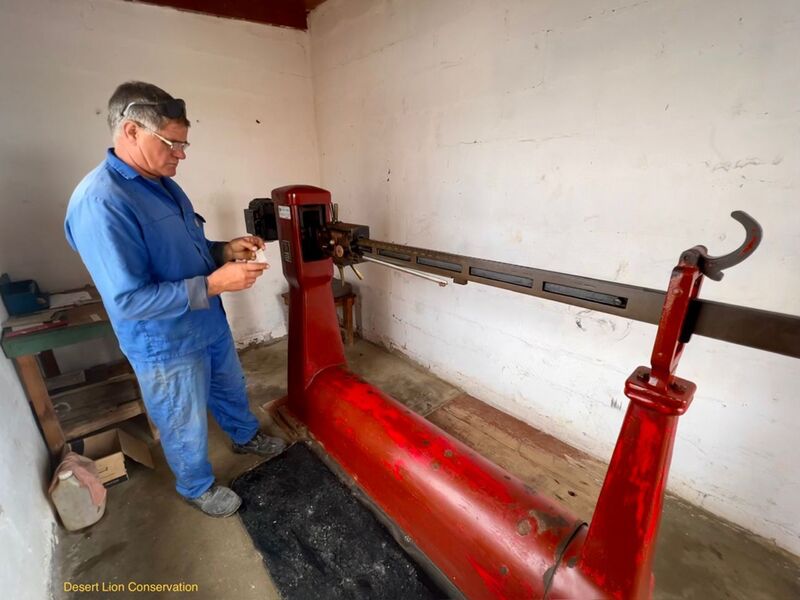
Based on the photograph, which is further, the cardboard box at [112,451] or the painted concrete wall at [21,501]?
the cardboard box at [112,451]

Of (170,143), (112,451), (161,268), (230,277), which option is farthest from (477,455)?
(112,451)

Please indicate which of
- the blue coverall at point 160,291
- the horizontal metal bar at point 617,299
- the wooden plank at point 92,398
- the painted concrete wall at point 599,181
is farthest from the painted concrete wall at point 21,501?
the painted concrete wall at point 599,181

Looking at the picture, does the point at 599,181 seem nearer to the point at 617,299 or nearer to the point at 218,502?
the point at 617,299

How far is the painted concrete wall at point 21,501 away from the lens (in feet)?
3.57

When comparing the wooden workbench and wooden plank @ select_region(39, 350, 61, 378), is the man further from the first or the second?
wooden plank @ select_region(39, 350, 61, 378)

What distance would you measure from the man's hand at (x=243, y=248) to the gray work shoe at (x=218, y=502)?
1011mm

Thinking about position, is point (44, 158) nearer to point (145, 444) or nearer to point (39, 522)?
point (145, 444)

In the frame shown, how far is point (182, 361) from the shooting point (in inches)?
55.4

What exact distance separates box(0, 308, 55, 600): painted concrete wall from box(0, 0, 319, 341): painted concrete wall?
101 cm

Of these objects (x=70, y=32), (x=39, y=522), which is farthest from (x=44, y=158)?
(x=39, y=522)

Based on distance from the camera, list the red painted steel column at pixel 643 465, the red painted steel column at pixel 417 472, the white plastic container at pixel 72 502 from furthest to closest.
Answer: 1. the white plastic container at pixel 72 502
2. the red painted steel column at pixel 417 472
3. the red painted steel column at pixel 643 465

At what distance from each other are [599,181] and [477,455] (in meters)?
1.17

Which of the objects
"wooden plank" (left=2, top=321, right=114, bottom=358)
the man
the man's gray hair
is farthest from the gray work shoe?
the man's gray hair

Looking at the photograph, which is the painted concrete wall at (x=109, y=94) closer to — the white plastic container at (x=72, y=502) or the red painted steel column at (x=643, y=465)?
the white plastic container at (x=72, y=502)
